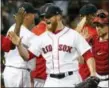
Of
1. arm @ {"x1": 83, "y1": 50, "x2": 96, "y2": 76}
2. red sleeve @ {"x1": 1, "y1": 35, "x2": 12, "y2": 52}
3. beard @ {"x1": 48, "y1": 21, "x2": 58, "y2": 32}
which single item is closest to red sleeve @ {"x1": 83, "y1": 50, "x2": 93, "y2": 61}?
arm @ {"x1": 83, "y1": 50, "x2": 96, "y2": 76}

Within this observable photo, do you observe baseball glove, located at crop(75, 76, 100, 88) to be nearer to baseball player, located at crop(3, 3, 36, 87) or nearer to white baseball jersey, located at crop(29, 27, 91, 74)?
white baseball jersey, located at crop(29, 27, 91, 74)

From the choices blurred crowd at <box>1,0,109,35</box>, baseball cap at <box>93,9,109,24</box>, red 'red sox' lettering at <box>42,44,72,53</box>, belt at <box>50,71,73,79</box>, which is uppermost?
blurred crowd at <box>1,0,109,35</box>

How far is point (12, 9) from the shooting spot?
14.3 meters

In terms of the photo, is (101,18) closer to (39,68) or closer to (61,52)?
(61,52)

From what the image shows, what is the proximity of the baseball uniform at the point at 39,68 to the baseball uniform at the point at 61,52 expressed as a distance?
172 centimetres

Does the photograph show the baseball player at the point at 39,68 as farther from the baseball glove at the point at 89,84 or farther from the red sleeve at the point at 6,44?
the baseball glove at the point at 89,84

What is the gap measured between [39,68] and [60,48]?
2.12 metres

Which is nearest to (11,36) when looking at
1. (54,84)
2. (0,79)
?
(54,84)

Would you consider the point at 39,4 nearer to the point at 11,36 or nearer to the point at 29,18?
the point at 29,18

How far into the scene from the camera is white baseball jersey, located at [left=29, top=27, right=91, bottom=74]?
845 centimetres

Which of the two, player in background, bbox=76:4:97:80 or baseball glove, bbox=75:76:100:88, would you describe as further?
player in background, bbox=76:4:97:80

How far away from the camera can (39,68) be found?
10555 mm

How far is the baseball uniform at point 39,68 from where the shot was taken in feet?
34.2

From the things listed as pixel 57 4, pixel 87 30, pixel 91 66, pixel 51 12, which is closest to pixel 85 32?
pixel 87 30
